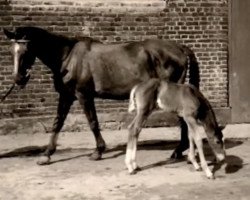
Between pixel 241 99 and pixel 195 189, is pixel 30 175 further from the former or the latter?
pixel 241 99

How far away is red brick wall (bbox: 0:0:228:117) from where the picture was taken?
1108 cm

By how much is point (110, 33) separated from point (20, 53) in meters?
3.89

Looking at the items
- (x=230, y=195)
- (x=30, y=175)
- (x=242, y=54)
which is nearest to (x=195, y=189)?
(x=230, y=195)

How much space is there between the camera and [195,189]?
693cm

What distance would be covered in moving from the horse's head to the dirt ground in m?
1.39

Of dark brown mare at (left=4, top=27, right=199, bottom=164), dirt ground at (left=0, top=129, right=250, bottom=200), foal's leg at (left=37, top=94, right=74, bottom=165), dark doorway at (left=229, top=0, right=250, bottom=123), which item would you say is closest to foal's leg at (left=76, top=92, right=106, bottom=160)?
dark brown mare at (left=4, top=27, right=199, bottom=164)

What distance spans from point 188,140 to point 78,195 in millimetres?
2558

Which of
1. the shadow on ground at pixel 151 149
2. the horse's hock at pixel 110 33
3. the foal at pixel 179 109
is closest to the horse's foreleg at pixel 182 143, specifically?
the shadow on ground at pixel 151 149

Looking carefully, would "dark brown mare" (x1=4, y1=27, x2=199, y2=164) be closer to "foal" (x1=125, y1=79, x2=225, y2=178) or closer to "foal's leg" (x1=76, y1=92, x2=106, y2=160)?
"foal's leg" (x1=76, y1=92, x2=106, y2=160)

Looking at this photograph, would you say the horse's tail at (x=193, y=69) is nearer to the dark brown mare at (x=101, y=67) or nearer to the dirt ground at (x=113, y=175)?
the dark brown mare at (x=101, y=67)

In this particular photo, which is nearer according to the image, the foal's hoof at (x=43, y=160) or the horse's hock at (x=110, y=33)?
the foal's hoof at (x=43, y=160)

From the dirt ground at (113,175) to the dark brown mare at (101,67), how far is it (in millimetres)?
414

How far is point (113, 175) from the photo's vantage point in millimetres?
7723

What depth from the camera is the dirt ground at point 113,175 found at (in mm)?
6770
